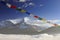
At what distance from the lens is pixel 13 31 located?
132 centimetres

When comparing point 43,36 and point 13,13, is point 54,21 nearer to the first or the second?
point 43,36

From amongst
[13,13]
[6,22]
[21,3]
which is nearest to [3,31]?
[6,22]

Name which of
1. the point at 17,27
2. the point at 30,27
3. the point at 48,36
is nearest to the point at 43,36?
the point at 48,36

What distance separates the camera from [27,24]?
1313 mm

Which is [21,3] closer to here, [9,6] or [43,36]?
[9,6]

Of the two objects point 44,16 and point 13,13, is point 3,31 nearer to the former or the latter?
point 13,13

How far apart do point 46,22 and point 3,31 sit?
0.41m

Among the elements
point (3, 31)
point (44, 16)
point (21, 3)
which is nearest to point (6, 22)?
point (3, 31)

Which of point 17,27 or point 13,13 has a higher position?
point 13,13

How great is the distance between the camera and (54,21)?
4.27ft

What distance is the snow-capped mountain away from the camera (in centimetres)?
131

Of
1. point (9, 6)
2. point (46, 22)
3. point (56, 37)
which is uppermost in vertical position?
point (9, 6)

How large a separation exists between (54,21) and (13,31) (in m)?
0.39

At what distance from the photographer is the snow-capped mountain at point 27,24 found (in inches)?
51.7
